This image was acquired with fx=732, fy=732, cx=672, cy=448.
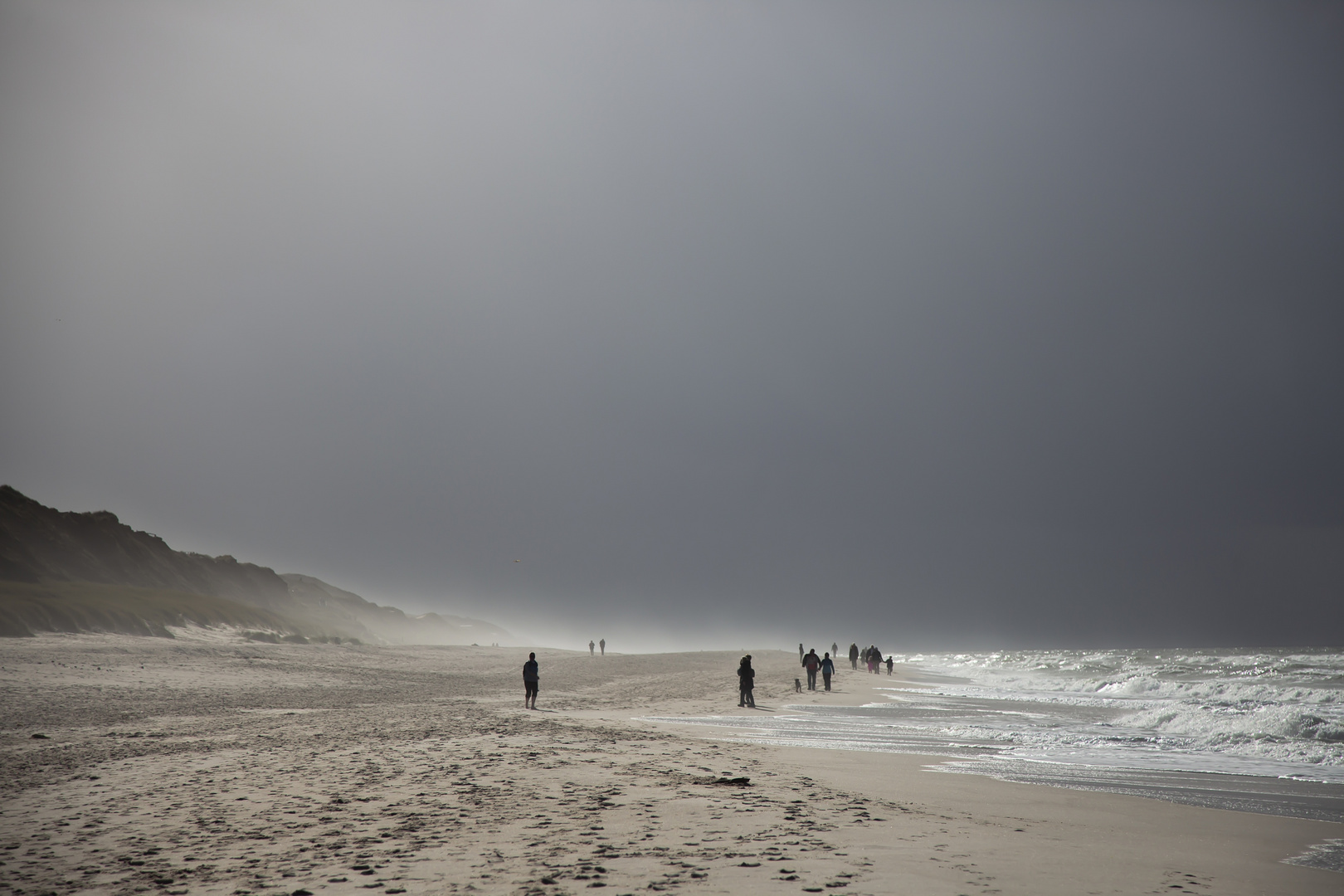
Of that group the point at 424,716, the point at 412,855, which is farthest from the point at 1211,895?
the point at 424,716

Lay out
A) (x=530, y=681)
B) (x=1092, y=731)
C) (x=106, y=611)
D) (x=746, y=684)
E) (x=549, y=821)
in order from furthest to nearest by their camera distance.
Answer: (x=106, y=611) < (x=746, y=684) < (x=530, y=681) < (x=1092, y=731) < (x=549, y=821)

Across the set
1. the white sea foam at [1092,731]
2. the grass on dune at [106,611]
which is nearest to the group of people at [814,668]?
the white sea foam at [1092,731]

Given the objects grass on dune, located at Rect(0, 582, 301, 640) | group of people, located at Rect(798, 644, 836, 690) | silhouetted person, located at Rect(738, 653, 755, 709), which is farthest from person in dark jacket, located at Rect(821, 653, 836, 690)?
grass on dune, located at Rect(0, 582, 301, 640)

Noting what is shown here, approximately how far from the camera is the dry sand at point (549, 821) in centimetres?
649

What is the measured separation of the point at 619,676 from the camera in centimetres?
4466

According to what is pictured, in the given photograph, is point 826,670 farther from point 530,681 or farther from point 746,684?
point 530,681

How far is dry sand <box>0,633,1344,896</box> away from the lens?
21.3 ft

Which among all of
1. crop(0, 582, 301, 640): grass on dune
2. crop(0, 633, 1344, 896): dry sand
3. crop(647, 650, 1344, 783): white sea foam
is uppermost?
crop(0, 582, 301, 640): grass on dune

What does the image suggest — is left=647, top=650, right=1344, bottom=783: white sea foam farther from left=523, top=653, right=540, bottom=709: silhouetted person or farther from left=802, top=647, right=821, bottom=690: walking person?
left=523, top=653, right=540, bottom=709: silhouetted person

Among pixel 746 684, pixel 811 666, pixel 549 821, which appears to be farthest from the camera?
pixel 811 666

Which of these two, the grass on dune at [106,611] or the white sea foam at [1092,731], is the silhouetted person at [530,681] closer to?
the white sea foam at [1092,731]

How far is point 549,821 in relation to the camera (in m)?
8.45

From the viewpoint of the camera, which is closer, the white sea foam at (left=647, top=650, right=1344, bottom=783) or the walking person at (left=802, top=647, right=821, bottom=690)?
the white sea foam at (left=647, top=650, right=1344, bottom=783)

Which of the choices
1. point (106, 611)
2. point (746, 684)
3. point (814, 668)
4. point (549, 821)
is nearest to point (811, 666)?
point (814, 668)
